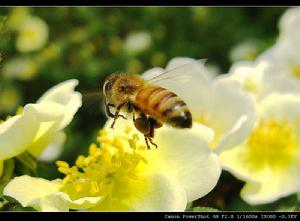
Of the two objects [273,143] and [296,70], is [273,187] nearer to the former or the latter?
[273,143]

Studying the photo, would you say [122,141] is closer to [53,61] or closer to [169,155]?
[169,155]

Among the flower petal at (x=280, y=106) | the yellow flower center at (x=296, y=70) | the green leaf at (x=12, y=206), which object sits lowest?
the yellow flower center at (x=296, y=70)

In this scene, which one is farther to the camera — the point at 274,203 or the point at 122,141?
the point at 274,203

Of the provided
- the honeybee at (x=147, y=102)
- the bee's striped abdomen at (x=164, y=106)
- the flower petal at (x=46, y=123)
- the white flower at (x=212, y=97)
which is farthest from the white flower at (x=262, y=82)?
the flower petal at (x=46, y=123)

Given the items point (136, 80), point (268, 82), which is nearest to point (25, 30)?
point (268, 82)

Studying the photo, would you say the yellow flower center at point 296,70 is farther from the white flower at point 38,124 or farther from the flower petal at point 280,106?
the white flower at point 38,124

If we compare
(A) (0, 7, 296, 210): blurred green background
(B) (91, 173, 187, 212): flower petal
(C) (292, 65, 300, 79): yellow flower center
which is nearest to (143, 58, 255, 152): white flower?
(B) (91, 173, 187, 212): flower petal

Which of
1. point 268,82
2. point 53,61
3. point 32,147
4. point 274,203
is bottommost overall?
point 53,61

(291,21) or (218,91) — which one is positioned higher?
(218,91)
